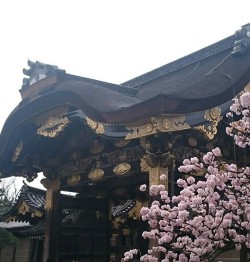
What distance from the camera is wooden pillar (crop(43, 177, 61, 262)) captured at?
8664 millimetres

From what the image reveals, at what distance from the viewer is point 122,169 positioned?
6961 mm

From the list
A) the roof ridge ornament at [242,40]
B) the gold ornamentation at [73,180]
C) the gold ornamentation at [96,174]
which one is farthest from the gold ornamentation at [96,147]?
the roof ridge ornament at [242,40]

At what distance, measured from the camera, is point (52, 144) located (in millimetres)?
8750

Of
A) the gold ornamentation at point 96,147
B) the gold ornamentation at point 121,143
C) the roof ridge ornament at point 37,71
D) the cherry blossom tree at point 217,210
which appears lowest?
the cherry blossom tree at point 217,210

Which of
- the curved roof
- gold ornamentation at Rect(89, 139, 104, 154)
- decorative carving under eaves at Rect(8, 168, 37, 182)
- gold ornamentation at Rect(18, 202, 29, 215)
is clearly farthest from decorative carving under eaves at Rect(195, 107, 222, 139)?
gold ornamentation at Rect(18, 202, 29, 215)

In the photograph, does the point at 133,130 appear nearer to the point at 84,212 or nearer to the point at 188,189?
the point at 188,189

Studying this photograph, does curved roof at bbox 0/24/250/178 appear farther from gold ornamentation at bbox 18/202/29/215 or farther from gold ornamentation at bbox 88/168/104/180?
gold ornamentation at bbox 18/202/29/215

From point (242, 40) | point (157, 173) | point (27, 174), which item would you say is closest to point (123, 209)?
point (27, 174)

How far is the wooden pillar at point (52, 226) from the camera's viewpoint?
341 inches

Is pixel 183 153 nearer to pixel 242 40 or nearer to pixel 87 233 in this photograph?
pixel 242 40

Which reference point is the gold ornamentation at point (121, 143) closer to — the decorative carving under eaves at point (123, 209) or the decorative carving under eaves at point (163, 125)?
the decorative carving under eaves at point (163, 125)

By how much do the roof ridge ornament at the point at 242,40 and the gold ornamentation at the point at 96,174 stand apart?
336 centimetres

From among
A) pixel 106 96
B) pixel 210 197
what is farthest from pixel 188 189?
pixel 106 96

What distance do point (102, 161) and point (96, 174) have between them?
0.27 metres
